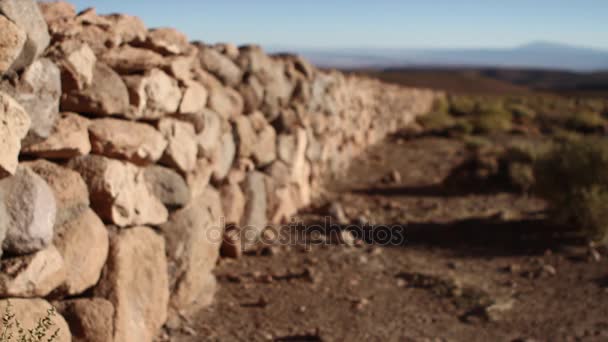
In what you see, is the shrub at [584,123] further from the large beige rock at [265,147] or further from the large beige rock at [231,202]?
the large beige rock at [231,202]

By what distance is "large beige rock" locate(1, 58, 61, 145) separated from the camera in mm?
2879

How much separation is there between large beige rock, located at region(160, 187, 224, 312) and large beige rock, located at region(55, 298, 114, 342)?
0.99 meters

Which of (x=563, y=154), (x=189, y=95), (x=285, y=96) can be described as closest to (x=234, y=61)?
(x=285, y=96)

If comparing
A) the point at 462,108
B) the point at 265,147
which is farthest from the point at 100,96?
the point at 462,108

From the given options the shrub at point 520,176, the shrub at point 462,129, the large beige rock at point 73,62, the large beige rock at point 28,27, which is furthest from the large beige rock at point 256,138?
the shrub at point 462,129

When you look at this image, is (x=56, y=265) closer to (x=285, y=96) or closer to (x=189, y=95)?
(x=189, y=95)

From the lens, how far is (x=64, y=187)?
10.5 feet

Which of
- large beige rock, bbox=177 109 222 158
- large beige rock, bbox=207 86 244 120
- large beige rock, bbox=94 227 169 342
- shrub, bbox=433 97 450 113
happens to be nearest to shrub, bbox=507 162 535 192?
large beige rock, bbox=207 86 244 120

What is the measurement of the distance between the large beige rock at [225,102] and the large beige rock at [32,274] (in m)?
2.53

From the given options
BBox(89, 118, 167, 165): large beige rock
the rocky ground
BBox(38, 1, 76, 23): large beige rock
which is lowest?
the rocky ground

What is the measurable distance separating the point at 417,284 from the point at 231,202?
1.72m

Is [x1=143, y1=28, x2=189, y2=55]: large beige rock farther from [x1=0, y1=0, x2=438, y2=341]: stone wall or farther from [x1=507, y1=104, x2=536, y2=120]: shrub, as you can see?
[x1=507, y1=104, x2=536, y2=120]: shrub

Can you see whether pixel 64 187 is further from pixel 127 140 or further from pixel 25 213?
pixel 127 140

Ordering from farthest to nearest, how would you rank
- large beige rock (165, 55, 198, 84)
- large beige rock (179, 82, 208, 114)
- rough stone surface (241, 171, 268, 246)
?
rough stone surface (241, 171, 268, 246)
large beige rock (179, 82, 208, 114)
large beige rock (165, 55, 198, 84)
